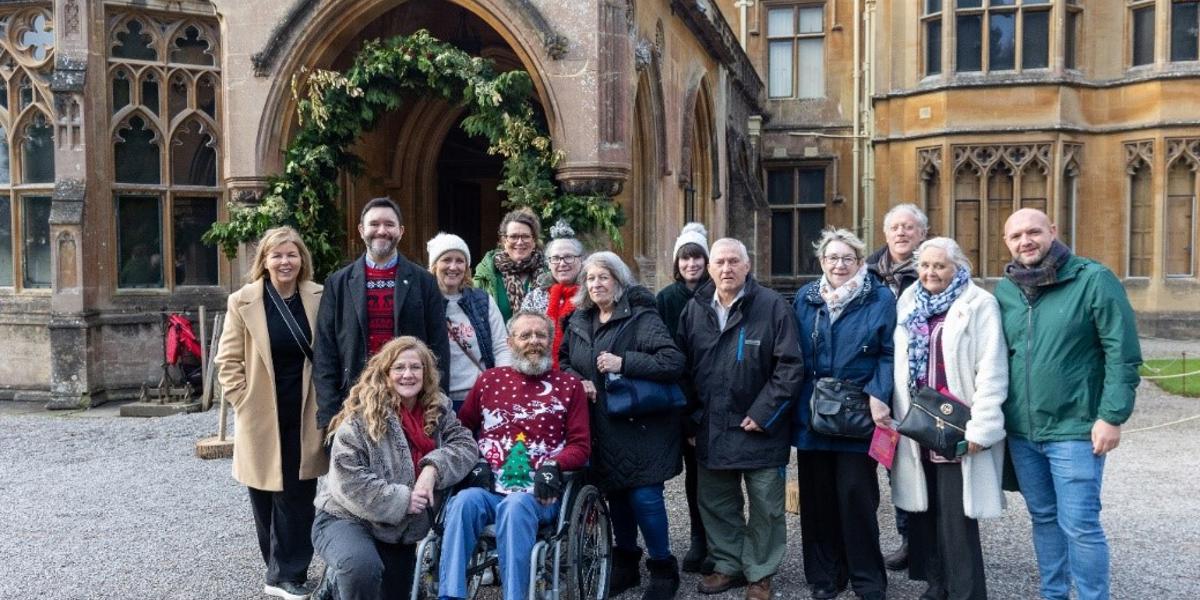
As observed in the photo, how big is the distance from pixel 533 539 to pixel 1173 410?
816 centimetres

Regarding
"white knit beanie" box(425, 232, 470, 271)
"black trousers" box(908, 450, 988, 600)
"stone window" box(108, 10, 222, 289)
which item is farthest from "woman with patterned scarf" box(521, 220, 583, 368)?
"stone window" box(108, 10, 222, 289)

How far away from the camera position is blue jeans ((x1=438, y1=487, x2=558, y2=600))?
3.70 meters

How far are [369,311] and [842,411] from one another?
6.89 ft

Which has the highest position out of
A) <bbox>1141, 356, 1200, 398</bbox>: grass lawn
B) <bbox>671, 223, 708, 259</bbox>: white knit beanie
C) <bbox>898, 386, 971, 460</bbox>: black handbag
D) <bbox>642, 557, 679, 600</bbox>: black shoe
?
<bbox>671, 223, 708, 259</bbox>: white knit beanie

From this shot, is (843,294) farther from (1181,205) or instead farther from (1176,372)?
(1181,205)

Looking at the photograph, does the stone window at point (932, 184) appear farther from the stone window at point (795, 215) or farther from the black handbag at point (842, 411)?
the black handbag at point (842, 411)

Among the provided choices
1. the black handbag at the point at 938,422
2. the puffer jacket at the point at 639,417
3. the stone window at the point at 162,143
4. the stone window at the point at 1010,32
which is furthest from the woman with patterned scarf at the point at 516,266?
the stone window at the point at 1010,32

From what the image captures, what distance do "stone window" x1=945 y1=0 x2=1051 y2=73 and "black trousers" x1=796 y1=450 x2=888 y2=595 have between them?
46.0 feet

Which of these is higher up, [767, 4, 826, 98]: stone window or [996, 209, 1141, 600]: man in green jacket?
[767, 4, 826, 98]: stone window

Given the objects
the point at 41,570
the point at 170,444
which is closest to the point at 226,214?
the point at 170,444

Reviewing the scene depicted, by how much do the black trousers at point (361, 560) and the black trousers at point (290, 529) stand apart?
0.68 meters

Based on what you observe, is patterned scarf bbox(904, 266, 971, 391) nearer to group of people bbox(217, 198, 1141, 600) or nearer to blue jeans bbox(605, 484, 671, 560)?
group of people bbox(217, 198, 1141, 600)

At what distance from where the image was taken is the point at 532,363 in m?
→ 4.25

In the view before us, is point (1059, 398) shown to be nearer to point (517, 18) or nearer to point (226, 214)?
point (517, 18)
